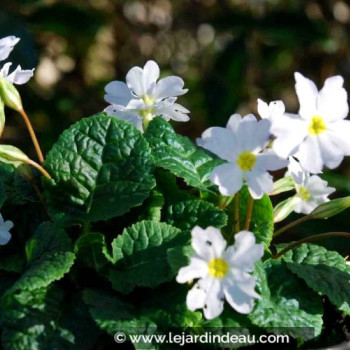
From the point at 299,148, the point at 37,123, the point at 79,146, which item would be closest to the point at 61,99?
the point at 37,123

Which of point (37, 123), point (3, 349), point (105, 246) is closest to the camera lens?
point (3, 349)

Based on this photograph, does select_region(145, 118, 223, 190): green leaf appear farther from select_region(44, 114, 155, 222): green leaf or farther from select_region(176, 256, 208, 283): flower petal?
select_region(176, 256, 208, 283): flower petal

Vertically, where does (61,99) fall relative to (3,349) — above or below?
below

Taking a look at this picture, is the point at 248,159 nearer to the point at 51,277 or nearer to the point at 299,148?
the point at 299,148

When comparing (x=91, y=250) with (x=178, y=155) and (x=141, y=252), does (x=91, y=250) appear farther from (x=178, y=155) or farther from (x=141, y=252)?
(x=178, y=155)

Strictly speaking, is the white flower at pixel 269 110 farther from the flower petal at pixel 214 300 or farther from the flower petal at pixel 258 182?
the flower petal at pixel 214 300

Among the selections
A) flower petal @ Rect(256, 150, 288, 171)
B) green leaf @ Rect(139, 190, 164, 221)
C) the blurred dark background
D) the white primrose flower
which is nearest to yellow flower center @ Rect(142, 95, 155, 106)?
the white primrose flower
